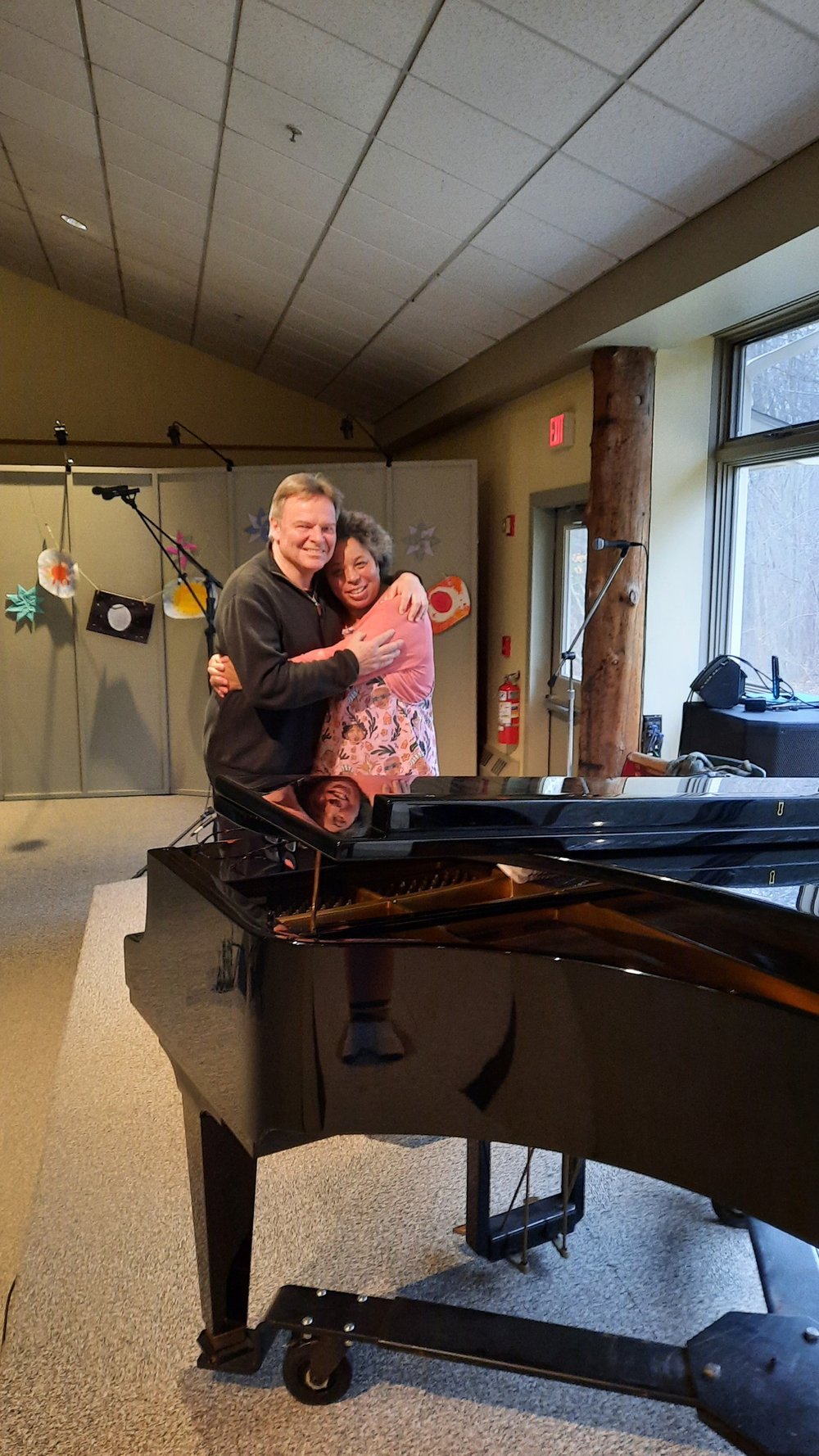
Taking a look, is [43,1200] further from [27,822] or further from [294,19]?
[27,822]

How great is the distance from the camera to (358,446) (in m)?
7.47

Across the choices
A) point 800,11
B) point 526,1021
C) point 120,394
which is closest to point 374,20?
point 800,11

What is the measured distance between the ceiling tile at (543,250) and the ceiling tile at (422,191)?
3.1 inches

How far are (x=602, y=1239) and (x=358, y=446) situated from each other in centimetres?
639

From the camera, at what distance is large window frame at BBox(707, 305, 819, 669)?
3496 mm

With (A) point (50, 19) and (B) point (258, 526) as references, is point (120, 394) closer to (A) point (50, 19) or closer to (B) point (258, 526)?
(B) point (258, 526)

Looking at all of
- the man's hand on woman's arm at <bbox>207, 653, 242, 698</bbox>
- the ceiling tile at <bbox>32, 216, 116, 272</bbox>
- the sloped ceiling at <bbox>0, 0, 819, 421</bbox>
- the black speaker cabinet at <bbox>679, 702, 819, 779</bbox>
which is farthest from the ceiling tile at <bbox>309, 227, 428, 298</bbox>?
the man's hand on woman's arm at <bbox>207, 653, 242, 698</bbox>

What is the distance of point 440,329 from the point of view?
477 cm

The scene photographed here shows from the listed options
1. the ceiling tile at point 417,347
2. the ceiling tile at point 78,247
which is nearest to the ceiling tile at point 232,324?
the ceiling tile at point 78,247

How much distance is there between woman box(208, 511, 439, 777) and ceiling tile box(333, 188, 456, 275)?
83.9 inches

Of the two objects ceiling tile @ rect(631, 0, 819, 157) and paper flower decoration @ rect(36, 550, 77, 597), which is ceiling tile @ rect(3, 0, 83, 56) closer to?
ceiling tile @ rect(631, 0, 819, 157)

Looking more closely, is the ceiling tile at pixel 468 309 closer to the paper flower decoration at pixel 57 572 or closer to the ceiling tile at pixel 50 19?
the ceiling tile at pixel 50 19

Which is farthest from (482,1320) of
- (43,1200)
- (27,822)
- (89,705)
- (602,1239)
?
(89,705)

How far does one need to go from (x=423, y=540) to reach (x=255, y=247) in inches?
66.4
